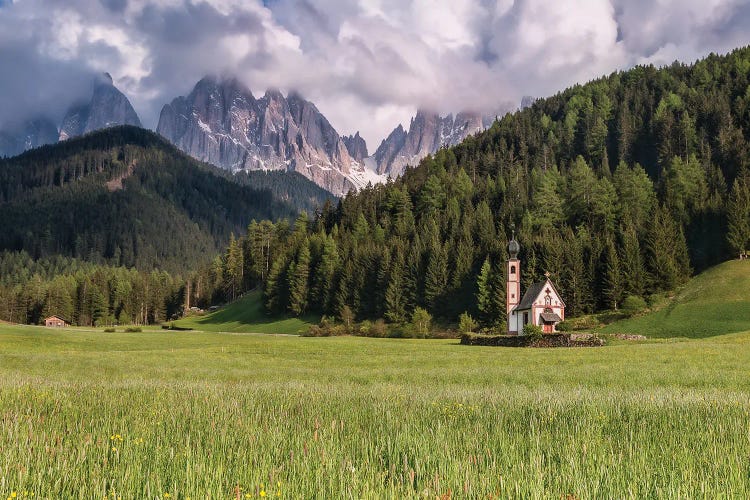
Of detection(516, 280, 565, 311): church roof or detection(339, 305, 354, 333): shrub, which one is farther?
detection(339, 305, 354, 333): shrub

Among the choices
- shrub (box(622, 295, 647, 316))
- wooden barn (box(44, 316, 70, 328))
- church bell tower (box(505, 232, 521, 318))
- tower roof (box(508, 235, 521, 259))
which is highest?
tower roof (box(508, 235, 521, 259))

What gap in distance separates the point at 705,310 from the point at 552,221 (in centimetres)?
4512

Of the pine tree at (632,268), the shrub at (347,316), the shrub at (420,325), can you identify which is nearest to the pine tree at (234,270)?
the shrub at (347,316)

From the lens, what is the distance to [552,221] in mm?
116375

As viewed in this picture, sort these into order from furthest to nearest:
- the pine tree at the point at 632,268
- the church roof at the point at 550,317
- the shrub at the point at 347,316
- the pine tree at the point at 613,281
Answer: the shrub at the point at 347,316 < the pine tree at the point at 613,281 < the pine tree at the point at 632,268 < the church roof at the point at 550,317

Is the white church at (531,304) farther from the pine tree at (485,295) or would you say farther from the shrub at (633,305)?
the shrub at (633,305)

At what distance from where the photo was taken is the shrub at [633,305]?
7919 centimetres

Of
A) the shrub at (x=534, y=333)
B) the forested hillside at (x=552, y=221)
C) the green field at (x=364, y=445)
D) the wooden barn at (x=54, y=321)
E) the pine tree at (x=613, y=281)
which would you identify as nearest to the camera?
the green field at (x=364, y=445)

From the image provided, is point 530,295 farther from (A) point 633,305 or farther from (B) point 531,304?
(A) point 633,305

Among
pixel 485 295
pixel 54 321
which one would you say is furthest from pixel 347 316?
pixel 54 321

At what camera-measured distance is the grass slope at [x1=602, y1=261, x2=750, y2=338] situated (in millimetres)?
68750

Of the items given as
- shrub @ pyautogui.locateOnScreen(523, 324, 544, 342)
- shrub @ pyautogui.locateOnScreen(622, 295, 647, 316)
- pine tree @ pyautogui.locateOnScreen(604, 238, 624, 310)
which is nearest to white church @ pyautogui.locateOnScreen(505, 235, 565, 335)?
pine tree @ pyautogui.locateOnScreen(604, 238, 624, 310)

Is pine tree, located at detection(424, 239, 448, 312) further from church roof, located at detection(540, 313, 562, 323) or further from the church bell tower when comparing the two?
church roof, located at detection(540, 313, 562, 323)

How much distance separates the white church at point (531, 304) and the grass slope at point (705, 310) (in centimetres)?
789
